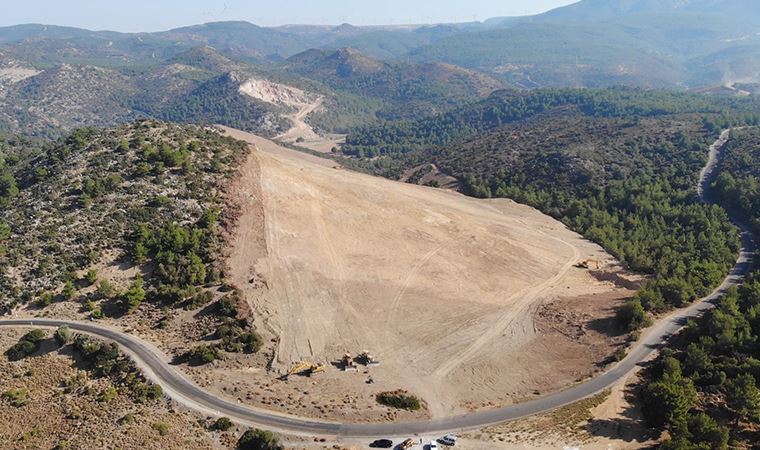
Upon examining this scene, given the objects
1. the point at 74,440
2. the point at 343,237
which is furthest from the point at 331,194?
the point at 74,440

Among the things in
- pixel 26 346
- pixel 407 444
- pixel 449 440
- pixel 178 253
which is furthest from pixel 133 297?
pixel 449 440

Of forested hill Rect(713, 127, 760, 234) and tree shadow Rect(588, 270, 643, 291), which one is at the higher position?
forested hill Rect(713, 127, 760, 234)

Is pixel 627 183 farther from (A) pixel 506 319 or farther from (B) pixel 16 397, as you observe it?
(B) pixel 16 397

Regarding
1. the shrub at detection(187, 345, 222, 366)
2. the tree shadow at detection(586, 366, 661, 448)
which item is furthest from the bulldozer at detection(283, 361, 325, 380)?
the tree shadow at detection(586, 366, 661, 448)

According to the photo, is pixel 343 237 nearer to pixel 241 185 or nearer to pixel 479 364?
pixel 241 185

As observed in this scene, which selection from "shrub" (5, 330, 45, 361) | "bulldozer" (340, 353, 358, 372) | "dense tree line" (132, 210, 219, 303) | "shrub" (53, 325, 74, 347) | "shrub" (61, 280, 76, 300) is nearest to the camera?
"shrub" (5, 330, 45, 361)

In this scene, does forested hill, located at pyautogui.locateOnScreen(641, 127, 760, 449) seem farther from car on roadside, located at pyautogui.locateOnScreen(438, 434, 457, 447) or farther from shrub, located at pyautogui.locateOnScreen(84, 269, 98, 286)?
shrub, located at pyautogui.locateOnScreen(84, 269, 98, 286)
